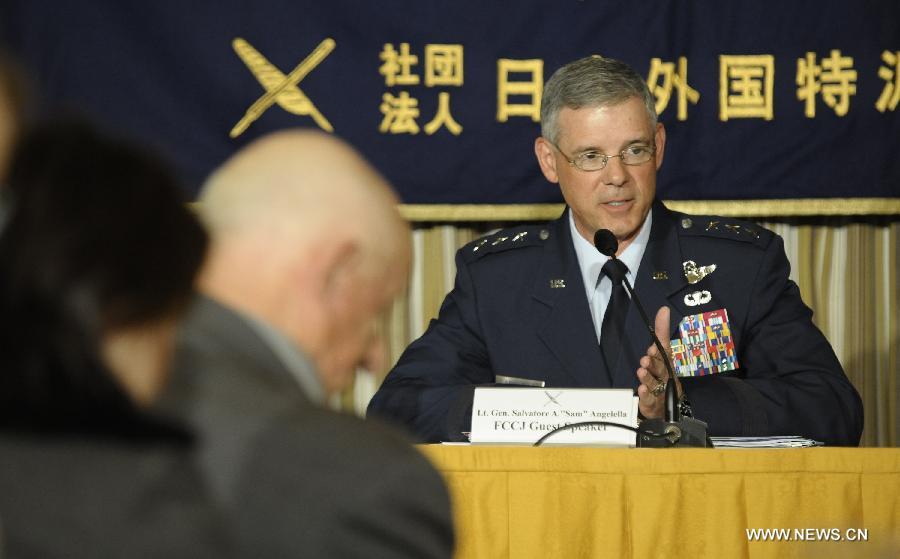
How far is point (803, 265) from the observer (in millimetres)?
3936

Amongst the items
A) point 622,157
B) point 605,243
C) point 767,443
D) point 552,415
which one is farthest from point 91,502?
point 622,157

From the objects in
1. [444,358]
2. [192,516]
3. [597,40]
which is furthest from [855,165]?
[192,516]

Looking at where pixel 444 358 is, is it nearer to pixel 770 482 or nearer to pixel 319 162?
pixel 770 482

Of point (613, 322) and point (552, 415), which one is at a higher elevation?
point (613, 322)

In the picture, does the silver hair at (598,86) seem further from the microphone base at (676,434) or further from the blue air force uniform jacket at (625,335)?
the microphone base at (676,434)

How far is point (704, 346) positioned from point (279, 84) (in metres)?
1.57

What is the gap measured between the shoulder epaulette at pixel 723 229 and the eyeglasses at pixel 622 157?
0.21 metres

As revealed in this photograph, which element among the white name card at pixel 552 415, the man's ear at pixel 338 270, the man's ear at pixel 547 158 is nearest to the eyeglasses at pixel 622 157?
the man's ear at pixel 547 158

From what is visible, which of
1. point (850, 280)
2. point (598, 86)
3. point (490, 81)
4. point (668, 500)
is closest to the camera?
point (668, 500)

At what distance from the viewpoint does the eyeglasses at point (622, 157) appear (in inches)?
115

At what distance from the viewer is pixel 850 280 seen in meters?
3.93

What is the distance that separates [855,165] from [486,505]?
2.09 metres

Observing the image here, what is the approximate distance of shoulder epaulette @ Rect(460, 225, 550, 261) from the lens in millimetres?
3102

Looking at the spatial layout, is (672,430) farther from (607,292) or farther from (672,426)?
(607,292)
